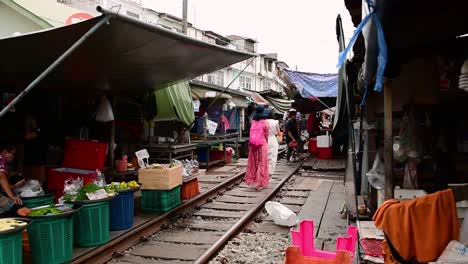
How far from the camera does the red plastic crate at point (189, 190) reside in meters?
8.12

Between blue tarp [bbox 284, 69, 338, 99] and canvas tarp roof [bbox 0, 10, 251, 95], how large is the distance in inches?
226

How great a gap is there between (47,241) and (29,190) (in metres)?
1.50

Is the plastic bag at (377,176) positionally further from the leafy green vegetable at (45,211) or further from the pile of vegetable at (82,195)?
the leafy green vegetable at (45,211)

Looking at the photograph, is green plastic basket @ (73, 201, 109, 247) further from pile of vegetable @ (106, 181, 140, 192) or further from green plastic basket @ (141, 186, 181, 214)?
green plastic basket @ (141, 186, 181, 214)

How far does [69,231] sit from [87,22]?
2.50 m

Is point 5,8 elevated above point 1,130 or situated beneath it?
elevated above

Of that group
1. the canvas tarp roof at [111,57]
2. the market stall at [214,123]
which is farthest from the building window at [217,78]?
the canvas tarp roof at [111,57]

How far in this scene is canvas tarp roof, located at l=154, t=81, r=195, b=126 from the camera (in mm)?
9969

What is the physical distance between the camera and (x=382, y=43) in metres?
2.38

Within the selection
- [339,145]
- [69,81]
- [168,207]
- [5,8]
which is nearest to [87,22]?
[69,81]

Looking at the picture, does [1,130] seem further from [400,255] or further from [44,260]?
[400,255]

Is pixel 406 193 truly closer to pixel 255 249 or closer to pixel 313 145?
pixel 255 249

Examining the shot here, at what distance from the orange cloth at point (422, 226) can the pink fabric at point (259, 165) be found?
6592 mm

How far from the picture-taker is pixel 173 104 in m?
10.1
